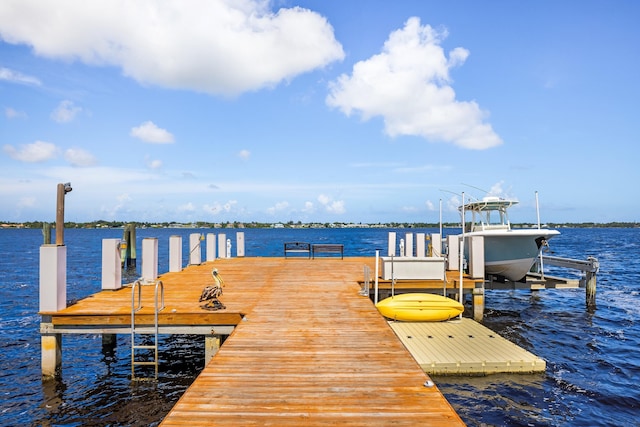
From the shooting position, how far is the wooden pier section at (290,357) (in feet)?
15.7

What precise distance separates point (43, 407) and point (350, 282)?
8.92 m

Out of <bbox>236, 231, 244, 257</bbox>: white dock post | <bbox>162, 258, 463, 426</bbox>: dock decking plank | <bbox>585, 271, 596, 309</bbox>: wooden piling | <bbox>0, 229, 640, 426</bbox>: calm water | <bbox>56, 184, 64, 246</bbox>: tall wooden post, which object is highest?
<bbox>56, 184, 64, 246</bbox>: tall wooden post

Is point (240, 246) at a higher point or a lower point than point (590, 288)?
higher

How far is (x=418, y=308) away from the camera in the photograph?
12969 millimetres

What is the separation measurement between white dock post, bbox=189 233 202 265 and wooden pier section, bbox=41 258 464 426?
5.04 metres

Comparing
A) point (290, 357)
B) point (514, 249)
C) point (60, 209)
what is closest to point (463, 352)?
point (290, 357)

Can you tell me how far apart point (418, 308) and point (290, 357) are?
286 inches

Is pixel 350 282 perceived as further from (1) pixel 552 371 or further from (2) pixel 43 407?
(2) pixel 43 407

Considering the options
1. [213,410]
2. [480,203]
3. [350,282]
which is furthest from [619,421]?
[480,203]

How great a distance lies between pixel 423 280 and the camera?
1397 cm

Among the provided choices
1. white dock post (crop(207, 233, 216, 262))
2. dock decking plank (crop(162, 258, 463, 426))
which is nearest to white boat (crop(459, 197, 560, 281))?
dock decking plank (crop(162, 258, 463, 426))

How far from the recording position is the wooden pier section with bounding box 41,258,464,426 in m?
4.79

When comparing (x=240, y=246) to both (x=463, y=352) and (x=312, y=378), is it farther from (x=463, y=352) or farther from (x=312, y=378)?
(x=312, y=378)

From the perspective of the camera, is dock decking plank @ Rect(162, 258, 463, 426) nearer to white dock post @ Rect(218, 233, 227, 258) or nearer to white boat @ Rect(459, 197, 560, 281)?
white boat @ Rect(459, 197, 560, 281)
